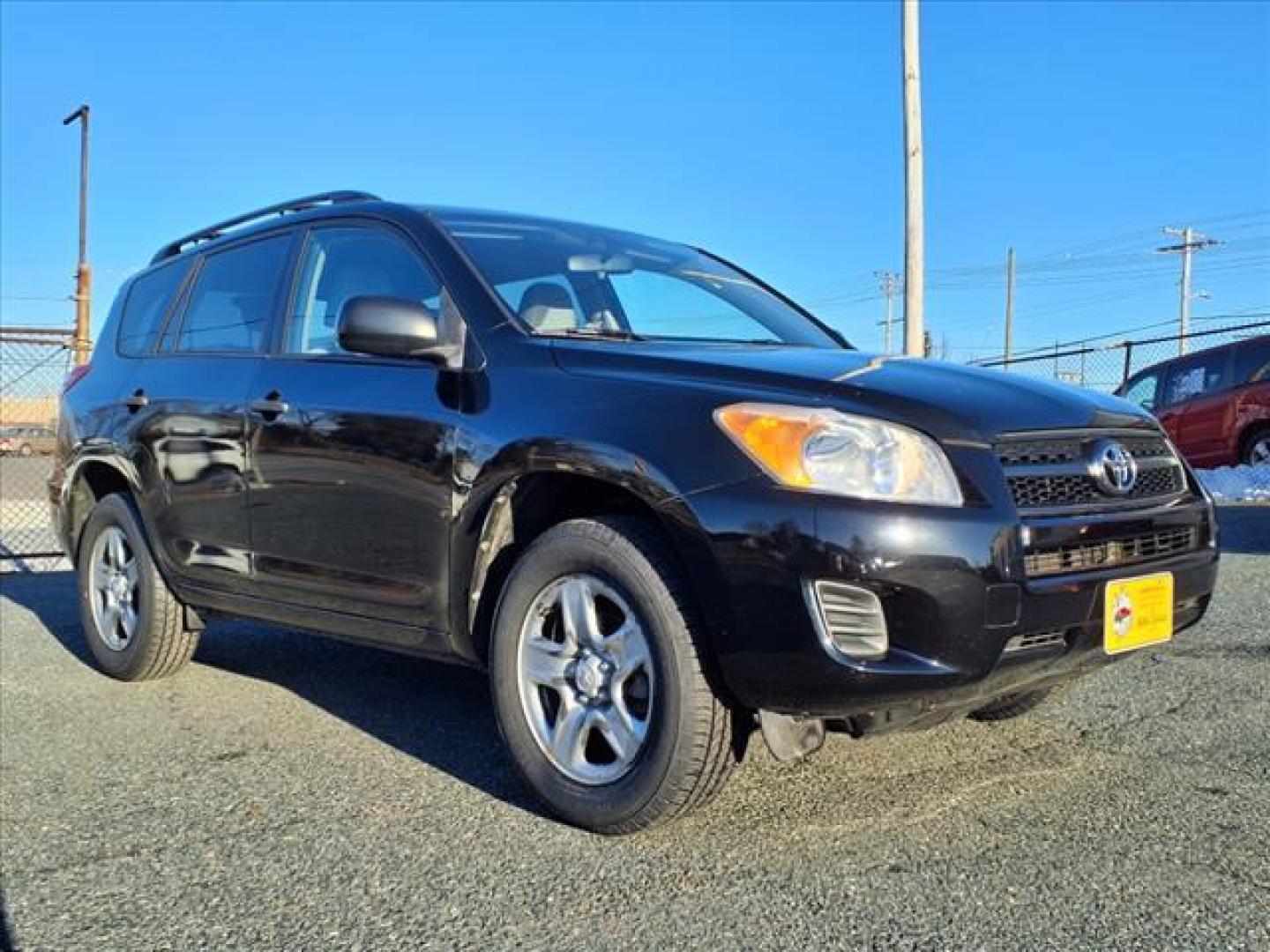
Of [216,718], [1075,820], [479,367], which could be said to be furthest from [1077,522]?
[216,718]

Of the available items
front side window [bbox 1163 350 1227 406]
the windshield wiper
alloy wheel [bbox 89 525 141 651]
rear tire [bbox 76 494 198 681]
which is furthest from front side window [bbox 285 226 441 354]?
front side window [bbox 1163 350 1227 406]

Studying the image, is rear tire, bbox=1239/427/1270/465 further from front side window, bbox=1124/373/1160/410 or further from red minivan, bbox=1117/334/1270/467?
front side window, bbox=1124/373/1160/410

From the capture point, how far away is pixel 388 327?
326 cm

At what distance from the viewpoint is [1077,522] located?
2705 millimetres

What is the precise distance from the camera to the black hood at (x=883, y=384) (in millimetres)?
2713

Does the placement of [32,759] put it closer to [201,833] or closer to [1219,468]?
[201,833]

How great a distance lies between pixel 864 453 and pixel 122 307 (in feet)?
13.7

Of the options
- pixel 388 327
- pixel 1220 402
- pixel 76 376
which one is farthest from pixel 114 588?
pixel 1220 402

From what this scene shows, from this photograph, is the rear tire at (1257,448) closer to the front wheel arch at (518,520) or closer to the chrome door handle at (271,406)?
the front wheel arch at (518,520)

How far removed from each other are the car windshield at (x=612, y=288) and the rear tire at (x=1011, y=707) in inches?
53.4

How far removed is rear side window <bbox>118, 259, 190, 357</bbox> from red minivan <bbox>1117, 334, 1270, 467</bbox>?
941cm

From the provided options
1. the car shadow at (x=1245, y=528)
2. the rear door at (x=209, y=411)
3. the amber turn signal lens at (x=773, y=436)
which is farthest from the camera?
the car shadow at (x=1245, y=528)

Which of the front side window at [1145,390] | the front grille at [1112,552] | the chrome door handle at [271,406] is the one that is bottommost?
the front side window at [1145,390]

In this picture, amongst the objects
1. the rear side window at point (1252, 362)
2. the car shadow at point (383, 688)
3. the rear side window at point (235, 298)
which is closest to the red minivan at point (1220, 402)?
the rear side window at point (1252, 362)
